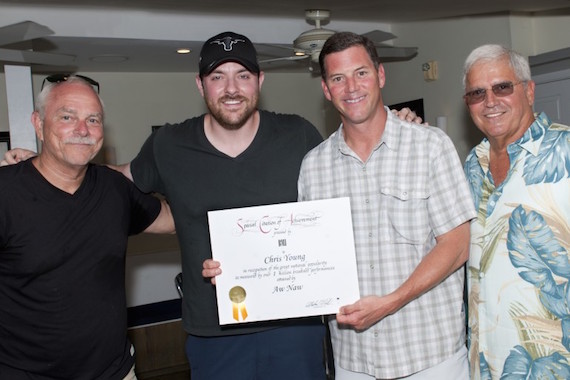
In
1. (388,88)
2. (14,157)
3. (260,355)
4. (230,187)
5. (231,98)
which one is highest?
(388,88)

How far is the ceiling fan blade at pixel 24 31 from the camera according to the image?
4.82 meters

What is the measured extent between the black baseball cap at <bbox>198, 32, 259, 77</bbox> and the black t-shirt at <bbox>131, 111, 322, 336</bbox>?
24 centimetres

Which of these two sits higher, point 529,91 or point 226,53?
point 226,53

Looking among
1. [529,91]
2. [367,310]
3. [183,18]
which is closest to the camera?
[367,310]

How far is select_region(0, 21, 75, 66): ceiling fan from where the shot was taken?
488 cm

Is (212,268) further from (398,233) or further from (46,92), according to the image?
(46,92)

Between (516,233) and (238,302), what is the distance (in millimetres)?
1015

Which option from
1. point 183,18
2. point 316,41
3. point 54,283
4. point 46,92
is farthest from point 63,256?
point 183,18

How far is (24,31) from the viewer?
4.95m

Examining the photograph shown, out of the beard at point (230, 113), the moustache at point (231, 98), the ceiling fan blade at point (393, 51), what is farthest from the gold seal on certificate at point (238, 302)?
the ceiling fan blade at point (393, 51)

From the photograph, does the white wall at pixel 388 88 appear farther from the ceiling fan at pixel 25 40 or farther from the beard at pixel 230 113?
the beard at pixel 230 113

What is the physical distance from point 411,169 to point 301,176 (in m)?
0.46

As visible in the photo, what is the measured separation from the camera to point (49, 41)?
6.30 meters
